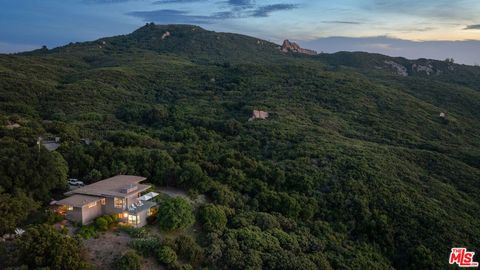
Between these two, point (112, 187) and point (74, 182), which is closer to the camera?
point (112, 187)

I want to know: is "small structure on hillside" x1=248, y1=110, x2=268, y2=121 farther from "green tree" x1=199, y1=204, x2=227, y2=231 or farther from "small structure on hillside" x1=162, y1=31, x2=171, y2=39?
"small structure on hillside" x1=162, y1=31, x2=171, y2=39

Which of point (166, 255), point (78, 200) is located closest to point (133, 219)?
point (78, 200)

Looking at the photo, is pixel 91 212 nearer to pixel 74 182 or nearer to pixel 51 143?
pixel 74 182

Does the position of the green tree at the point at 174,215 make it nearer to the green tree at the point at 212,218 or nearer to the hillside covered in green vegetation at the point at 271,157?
the green tree at the point at 212,218

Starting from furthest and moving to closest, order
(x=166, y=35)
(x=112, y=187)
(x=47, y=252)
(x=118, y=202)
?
(x=166, y=35)
(x=112, y=187)
(x=118, y=202)
(x=47, y=252)

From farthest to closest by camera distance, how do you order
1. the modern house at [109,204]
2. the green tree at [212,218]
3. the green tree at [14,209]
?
the green tree at [212,218], the modern house at [109,204], the green tree at [14,209]

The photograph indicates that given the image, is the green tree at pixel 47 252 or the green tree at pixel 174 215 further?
the green tree at pixel 174 215

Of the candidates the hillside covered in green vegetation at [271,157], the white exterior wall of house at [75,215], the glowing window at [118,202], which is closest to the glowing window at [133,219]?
the glowing window at [118,202]
